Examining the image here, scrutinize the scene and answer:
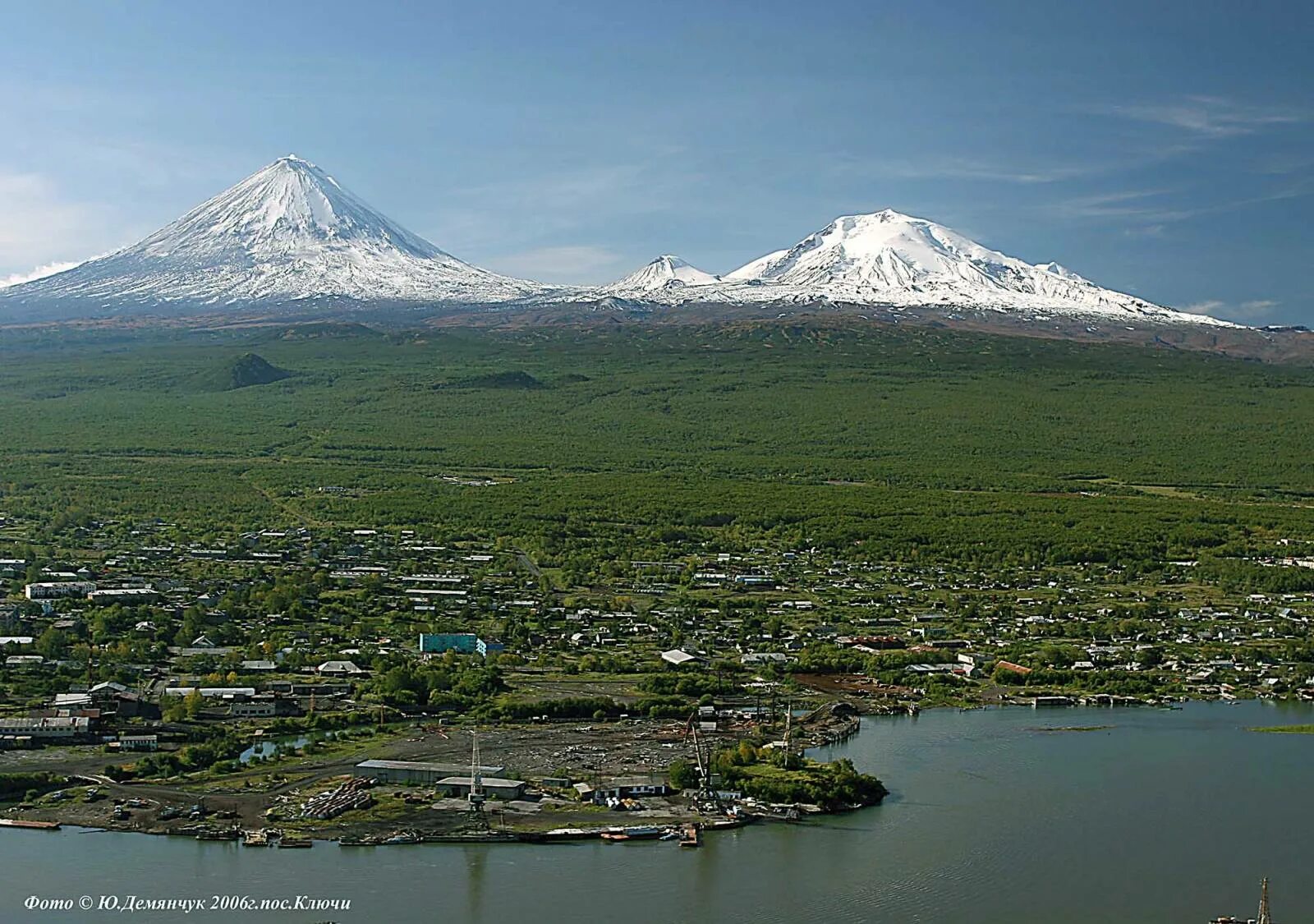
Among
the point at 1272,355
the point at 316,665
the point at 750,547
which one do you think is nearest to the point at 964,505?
the point at 750,547

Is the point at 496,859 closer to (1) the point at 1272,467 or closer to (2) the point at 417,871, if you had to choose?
(2) the point at 417,871

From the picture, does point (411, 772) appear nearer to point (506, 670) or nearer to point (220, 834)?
point (220, 834)

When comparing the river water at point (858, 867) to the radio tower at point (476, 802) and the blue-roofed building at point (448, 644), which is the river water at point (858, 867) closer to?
the radio tower at point (476, 802)

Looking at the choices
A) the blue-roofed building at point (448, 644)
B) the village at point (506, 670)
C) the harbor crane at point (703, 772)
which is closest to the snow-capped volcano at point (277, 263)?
the village at point (506, 670)

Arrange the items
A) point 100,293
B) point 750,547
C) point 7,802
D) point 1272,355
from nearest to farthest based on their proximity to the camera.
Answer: point 7,802
point 750,547
point 1272,355
point 100,293

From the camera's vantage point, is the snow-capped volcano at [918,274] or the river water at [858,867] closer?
the river water at [858,867]

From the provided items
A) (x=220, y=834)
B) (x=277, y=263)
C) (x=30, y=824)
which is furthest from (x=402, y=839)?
(x=277, y=263)

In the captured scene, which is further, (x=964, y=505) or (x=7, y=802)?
(x=964, y=505)
